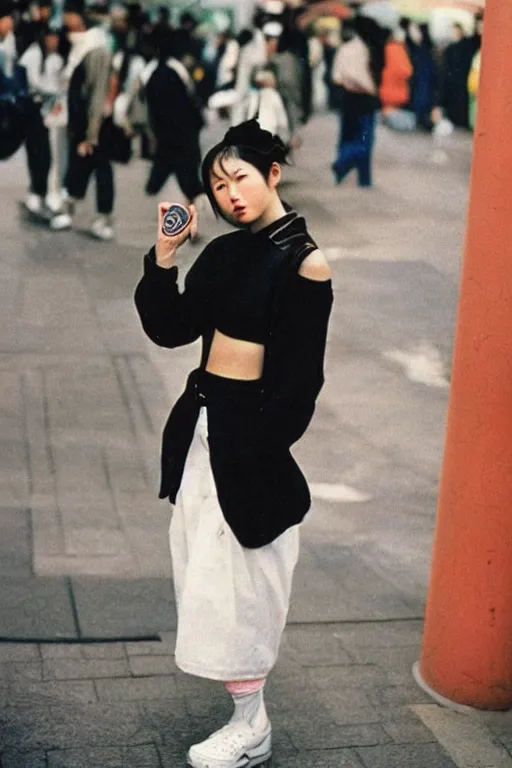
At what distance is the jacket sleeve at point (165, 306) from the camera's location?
11.8 ft

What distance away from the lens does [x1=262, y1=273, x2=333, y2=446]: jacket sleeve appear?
3496 mm

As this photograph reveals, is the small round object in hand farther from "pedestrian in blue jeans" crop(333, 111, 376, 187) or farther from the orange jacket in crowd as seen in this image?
the orange jacket in crowd

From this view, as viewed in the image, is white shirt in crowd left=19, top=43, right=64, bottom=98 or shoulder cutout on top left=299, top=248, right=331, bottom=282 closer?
shoulder cutout on top left=299, top=248, right=331, bottom=282

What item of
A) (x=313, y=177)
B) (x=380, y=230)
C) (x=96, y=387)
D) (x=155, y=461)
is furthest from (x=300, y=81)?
(x=155, y=461)

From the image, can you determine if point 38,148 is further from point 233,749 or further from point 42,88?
point 233,749

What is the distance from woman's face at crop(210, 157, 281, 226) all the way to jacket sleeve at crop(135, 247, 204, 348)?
0.73ft

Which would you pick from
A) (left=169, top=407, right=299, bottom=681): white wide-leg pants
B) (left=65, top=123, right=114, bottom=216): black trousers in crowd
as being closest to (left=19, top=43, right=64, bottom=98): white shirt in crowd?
(left=65, top=123, right=114, bottom=216): black trousers in crowd

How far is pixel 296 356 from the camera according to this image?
3.51 metres

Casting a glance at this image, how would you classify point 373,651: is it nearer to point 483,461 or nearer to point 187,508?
point 483,461

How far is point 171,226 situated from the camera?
356 centimetres

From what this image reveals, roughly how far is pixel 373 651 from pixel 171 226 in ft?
5.99

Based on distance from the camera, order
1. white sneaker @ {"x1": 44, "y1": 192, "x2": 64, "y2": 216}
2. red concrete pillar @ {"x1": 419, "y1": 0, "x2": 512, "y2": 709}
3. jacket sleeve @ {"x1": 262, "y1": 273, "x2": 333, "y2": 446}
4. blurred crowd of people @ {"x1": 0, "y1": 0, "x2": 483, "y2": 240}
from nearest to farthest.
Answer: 1. jacket sleeve @ {"x1": 262, "y1": 273, "x2": 333, "y2": 446}
2. red concrete pillar @ {"x1": 419, "y1": 0, "x2": 512, "y2": 709}
3. blurred crowd of people @ {"x1": 0, "y1": 0, "x2": 483, "y2": 240}
4. white sneaker @ {"x1": 44, "y1": 192, "x2": 64, "y2": 216}

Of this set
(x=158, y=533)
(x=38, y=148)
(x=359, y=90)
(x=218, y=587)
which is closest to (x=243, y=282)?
(x=218, y=587)

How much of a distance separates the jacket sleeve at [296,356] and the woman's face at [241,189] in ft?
0.70
